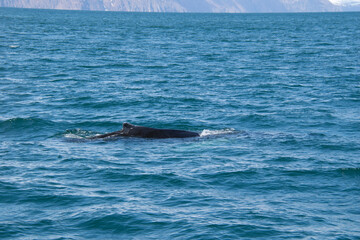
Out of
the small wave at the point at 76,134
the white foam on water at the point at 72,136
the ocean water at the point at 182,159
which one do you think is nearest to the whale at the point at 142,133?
the ocean water at the point at 182,159

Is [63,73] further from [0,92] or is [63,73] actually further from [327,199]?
[327,199]

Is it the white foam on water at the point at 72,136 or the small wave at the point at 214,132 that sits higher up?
the small wave at the point at 214,132

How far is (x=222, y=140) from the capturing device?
20.9 metres

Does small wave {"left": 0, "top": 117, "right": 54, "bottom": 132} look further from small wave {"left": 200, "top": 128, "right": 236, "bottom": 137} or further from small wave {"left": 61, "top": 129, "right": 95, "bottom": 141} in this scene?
small wave {"left": 200, "top": 128, "right": 236, "bottom": 137}

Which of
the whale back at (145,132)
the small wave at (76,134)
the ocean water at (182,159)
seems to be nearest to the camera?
the ocean water at (182,159)

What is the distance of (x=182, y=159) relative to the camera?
60.1 feet

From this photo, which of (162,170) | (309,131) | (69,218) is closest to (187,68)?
(309,131)

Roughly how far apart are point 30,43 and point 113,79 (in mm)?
33289

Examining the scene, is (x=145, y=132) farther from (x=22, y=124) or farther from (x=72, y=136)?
(x=22, y=124)

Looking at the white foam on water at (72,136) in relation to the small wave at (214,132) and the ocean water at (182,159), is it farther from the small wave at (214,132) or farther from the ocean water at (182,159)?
the small wave at (214,132)

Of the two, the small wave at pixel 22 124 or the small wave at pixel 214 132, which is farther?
the small wave at pixel 22 124

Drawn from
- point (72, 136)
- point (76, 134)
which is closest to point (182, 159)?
point (72, 136)

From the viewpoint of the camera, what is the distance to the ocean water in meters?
13.1

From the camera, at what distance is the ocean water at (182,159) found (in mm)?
13086
